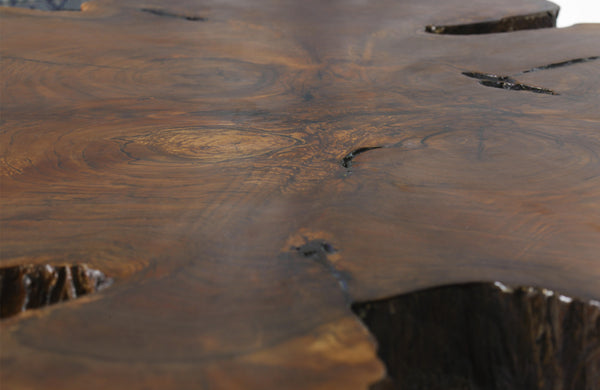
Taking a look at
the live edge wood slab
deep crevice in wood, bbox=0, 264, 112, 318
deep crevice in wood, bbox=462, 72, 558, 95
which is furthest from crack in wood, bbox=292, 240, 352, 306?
deep crevice in wood, bbox=462, 72, 558, 95

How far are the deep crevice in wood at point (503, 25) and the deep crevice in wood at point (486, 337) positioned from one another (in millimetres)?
959

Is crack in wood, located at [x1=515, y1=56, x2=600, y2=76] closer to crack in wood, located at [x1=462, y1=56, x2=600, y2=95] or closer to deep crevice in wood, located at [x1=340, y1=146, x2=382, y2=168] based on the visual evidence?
crack in wood, located at [x1=462, y1=56, x2=600, y2=95]

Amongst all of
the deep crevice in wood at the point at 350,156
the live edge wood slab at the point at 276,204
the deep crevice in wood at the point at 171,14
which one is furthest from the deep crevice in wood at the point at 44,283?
the deep crevice in wood at the point at 171,14

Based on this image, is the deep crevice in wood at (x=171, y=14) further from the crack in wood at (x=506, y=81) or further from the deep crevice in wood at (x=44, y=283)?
the deep crevice in wood at (x=44, y=283)

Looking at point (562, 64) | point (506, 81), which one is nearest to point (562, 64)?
point (562, 64)

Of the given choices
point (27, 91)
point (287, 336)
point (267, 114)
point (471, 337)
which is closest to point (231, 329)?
point (287, 336)

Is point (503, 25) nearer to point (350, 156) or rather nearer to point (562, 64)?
point (562, 64)

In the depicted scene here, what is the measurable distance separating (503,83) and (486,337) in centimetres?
59

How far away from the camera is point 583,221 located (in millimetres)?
566

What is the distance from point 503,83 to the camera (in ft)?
3.26

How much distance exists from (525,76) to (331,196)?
1.86 feet

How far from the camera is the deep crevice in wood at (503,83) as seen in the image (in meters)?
0.96

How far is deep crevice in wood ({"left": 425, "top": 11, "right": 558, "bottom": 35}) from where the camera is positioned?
4.49 ft

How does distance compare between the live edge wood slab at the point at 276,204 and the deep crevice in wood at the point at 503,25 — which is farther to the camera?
the deep crevice in wood at the point at 503,25
